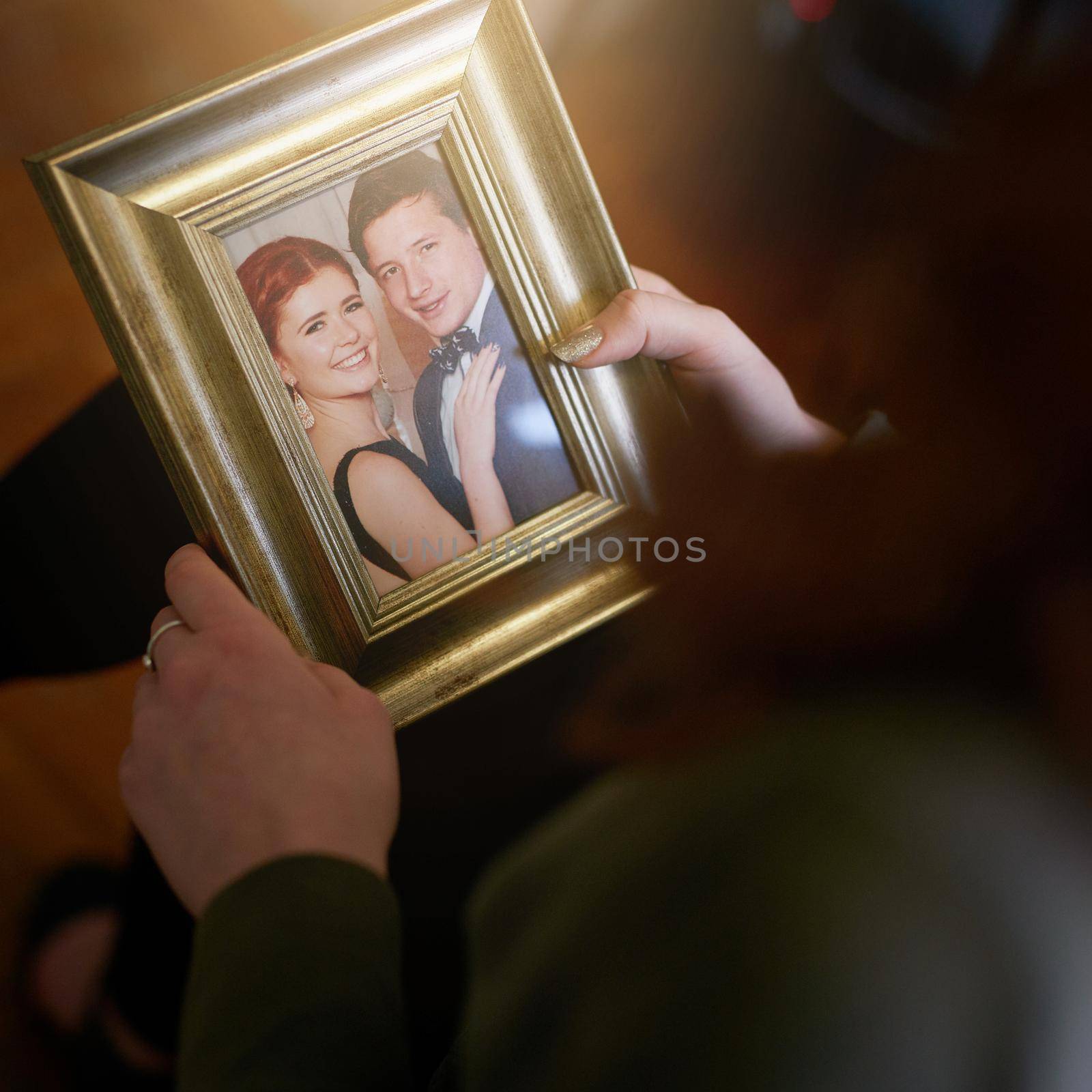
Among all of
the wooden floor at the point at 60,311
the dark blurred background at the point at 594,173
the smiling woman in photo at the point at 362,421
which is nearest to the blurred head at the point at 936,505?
the dark blurred background at the point at 594,173

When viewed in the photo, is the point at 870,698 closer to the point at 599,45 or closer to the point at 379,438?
the point at 379,438

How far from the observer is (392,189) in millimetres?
496

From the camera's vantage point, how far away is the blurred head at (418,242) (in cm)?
49

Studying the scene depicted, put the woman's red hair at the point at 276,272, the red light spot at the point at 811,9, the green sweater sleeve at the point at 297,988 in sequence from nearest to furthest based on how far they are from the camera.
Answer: the green sweater sleeve at the point at 297,988
the woman's red hair at the point at 276,272
the red light spot at the point at 811,9

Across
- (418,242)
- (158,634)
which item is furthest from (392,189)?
(158,634)

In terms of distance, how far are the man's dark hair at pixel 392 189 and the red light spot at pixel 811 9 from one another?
44 cm

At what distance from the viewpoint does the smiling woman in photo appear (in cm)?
48

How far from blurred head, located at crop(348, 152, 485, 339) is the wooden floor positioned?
219mm

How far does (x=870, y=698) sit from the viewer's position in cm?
48

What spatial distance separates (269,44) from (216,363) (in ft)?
1.08

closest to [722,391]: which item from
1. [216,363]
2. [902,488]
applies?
[902,488]

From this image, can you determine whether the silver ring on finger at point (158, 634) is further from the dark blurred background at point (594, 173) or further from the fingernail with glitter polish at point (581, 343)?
the fingernail with glitter polish at point (581, 343)

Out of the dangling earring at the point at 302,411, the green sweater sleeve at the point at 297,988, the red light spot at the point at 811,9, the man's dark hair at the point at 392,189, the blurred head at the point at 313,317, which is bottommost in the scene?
the green sweater sleeve at the point at 297,988

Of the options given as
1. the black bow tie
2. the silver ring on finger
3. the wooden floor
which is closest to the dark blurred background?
the wooden floor
